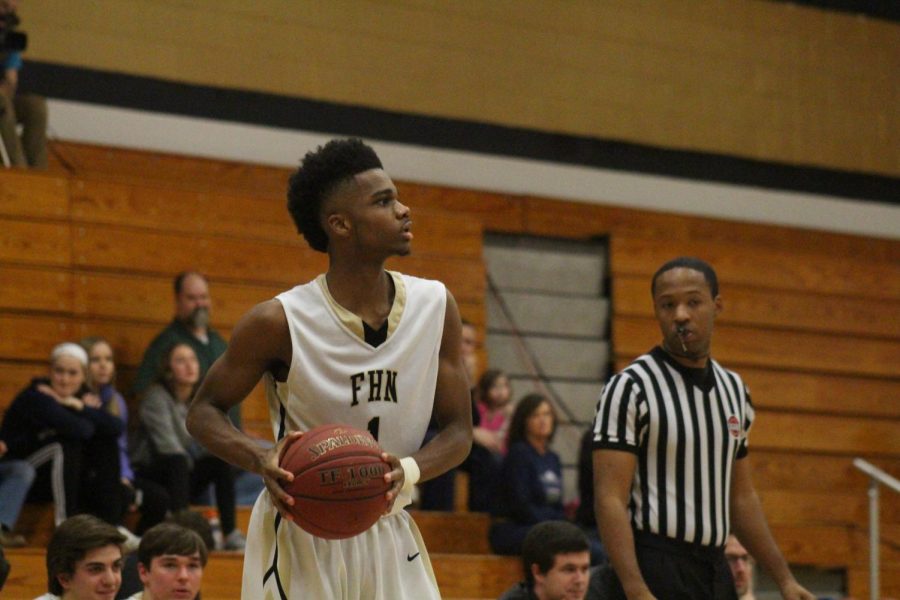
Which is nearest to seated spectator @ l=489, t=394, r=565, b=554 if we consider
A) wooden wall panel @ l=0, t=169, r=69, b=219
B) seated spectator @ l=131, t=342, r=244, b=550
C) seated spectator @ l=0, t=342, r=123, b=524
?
seated spectator @ l=131, t=342, r=244, b=550

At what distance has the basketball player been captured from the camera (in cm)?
359

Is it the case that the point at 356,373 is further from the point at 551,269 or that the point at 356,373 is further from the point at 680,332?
the point at 551,269

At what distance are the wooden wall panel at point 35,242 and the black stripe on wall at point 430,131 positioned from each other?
159 centimetres

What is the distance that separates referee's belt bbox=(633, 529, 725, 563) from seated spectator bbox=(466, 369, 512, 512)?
4.08m

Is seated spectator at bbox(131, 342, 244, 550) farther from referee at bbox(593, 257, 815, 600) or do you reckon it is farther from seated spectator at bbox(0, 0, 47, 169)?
referee at bbox(593, 257, 815, 600)

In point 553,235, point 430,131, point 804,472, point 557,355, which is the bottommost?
point 804,472

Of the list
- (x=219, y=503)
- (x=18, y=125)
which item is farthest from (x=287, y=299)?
(x=18, y=125)

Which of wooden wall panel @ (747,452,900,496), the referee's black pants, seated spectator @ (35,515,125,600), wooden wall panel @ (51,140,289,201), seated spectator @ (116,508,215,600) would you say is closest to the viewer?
the referee's black pants

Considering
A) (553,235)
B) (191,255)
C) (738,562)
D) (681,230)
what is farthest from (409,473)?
(681,230)

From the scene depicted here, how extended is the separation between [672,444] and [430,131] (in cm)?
732

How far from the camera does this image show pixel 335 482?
3.32m

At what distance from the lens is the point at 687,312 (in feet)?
15.3

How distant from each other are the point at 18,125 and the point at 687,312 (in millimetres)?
6180

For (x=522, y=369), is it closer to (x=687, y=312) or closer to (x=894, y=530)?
(x=894, y=530)
